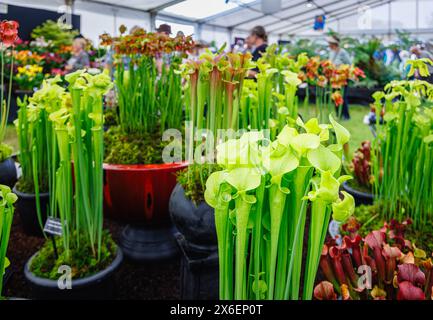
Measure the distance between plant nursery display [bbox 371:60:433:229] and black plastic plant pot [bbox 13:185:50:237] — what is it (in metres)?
1.61

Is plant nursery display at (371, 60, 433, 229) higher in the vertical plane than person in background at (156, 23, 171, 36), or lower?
lower

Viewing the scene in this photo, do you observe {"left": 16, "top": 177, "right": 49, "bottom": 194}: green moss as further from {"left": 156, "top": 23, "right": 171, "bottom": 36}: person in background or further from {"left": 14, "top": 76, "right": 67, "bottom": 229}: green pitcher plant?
{"left": 156, "top": 23, "right": 171, "bottom": 36}: person in background

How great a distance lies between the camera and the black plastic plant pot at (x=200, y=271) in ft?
3.88

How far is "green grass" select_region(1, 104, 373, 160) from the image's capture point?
3618 mm

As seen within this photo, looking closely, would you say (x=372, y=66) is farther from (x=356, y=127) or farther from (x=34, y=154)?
(x=34, y=154)

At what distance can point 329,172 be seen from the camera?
508mm

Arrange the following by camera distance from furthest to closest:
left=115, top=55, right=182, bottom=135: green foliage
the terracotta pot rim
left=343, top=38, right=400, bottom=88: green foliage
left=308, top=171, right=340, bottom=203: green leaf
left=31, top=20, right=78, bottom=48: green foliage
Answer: left=343, top=38, right=400, bottom=88: green foliage
left=31, top=20, right=78, bottom=48: green foliage
left=115, top=55, right=182, bottom=135: green foliage
the terracotta pot rim
left=308, top=171, right=340, bottom=203: green leaf

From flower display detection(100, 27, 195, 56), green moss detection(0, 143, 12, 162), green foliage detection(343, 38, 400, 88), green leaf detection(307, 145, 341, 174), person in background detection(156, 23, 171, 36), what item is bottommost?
green moss detection(0, 143, 12, 162)

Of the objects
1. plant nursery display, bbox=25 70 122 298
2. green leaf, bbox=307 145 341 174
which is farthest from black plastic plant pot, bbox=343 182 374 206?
green leaf, bbox=307 145 341 174

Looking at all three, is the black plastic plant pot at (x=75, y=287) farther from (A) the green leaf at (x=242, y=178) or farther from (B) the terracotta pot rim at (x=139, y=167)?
(A) the green leaf at (x=242, y=178)

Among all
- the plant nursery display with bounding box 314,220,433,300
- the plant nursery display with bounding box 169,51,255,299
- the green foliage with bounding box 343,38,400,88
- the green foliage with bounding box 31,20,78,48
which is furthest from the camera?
the green foliage with bounding box 343,38,400,88

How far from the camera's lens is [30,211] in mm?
2057

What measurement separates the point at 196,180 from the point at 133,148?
1.88 feet

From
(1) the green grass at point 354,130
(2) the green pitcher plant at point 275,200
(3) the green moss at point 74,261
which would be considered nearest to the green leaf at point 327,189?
(2) the green pitcher plant at point 275,200
